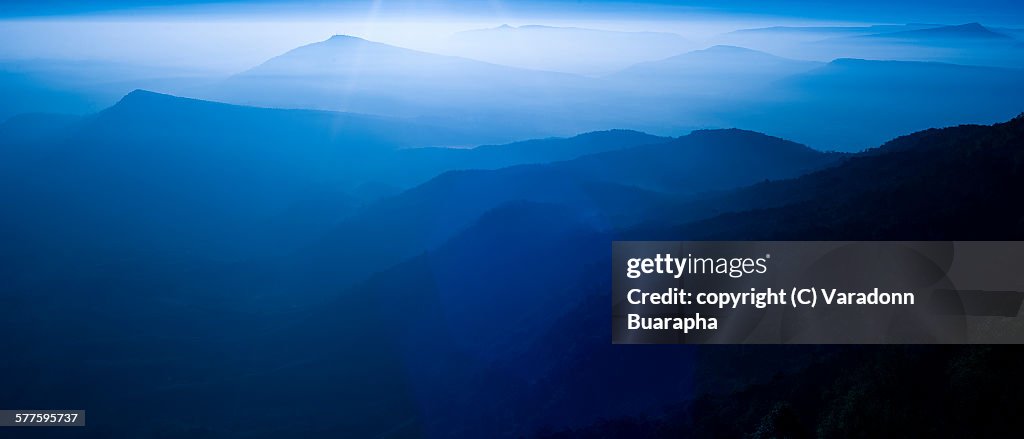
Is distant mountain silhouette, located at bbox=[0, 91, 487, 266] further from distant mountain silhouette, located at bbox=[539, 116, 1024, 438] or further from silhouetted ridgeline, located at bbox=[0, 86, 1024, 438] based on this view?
distant mountain silhouette, located at bbox=[539, 116, 1024, 438]

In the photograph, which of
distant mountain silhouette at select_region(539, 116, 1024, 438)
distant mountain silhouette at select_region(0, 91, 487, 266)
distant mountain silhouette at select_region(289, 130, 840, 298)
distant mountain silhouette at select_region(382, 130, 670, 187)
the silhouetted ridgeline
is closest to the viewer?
distant mountain silhouette at select_region(539, 116, 1024, 438)

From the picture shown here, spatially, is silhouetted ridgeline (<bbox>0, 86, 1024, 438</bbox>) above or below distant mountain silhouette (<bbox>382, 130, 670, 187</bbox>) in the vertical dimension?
below

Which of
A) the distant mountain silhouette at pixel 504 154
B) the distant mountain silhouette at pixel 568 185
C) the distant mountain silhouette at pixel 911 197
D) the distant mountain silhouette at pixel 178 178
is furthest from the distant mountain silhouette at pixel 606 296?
the distant mountain silhouette at pixel 178 178

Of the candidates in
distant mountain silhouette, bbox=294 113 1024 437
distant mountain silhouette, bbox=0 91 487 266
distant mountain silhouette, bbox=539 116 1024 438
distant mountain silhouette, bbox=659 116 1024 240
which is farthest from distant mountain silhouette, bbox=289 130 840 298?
distant mountain silhouette, bbox=659 116 1024 240

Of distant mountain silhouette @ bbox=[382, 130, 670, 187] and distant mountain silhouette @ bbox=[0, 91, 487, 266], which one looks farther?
distant mountain silhouette @ bbox=[382, 130, 670, 187]

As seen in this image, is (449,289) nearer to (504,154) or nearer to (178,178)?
(504,154)

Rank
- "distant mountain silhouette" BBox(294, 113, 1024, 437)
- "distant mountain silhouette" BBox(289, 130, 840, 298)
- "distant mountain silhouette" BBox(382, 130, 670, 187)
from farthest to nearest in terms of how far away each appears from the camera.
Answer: "distant mountain silhouette" BBox(382, 130, 670, 187)
"distant mountain silhouette" BBox(289, 130, 840, 298)
"distant mountain silhouette" BBox(294, 113, 1024, 437)

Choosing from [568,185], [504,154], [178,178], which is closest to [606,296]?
[568,185]

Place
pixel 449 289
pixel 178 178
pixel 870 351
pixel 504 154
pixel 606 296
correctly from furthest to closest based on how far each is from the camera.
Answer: pixel 504 154
pixel 178 178
pixel 449 289
pixel 606 296
pixel 870 351

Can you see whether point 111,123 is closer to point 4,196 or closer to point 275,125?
A: point 4,196

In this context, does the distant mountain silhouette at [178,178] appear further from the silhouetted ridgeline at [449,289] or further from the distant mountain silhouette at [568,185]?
the distant mountain silhouette at [568,185]

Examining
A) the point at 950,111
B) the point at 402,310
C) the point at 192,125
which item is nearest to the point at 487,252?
the point at 402,310

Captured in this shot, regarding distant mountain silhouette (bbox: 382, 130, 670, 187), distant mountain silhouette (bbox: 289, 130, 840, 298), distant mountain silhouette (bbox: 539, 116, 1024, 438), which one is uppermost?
distant mountain silhouette (bbox: 382, 130, 670, 187)
